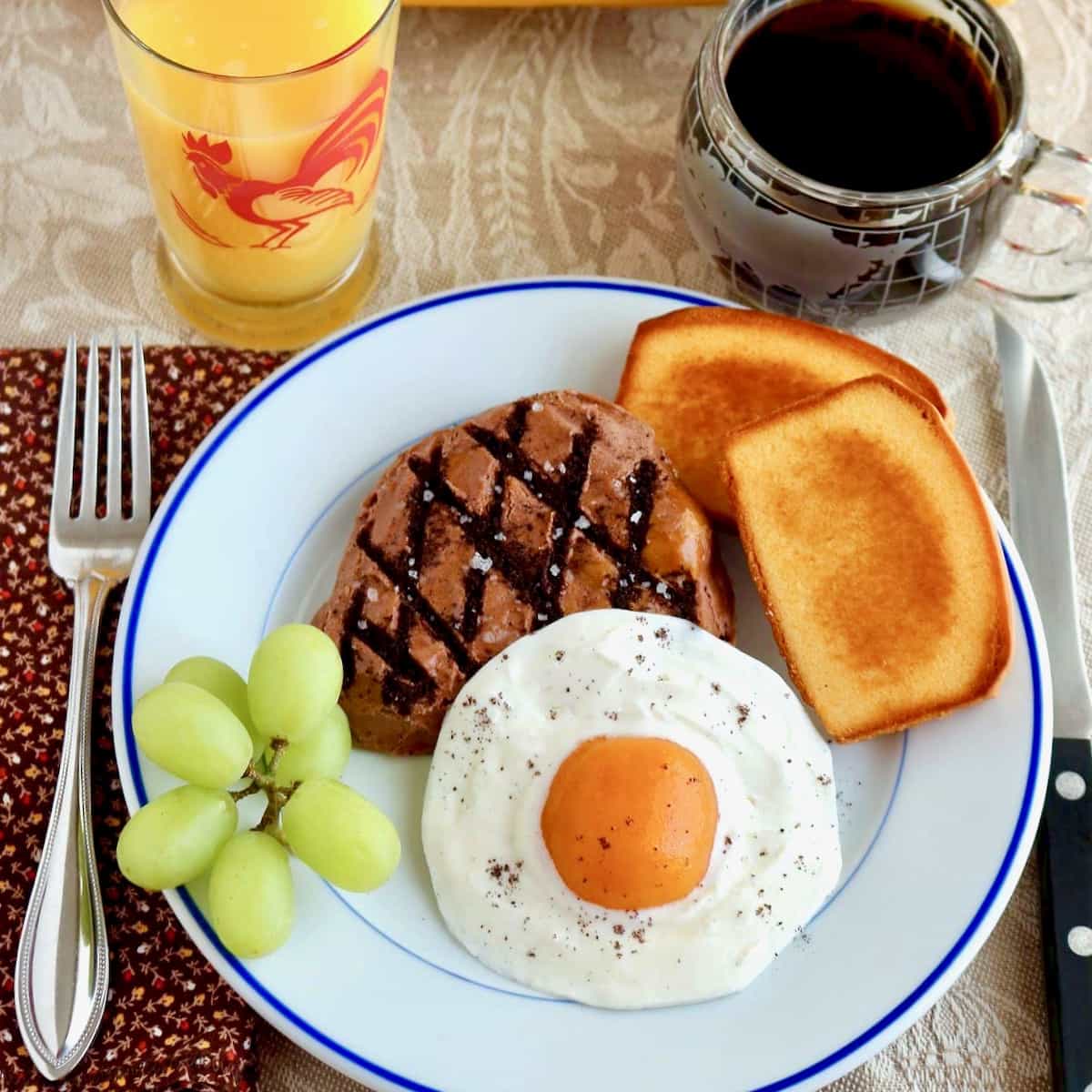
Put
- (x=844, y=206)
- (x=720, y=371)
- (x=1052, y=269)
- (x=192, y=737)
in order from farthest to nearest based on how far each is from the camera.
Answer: (x=1052, y=269)
(x=720, y=371)
(x=844, y=206)
(x=192, y=737)

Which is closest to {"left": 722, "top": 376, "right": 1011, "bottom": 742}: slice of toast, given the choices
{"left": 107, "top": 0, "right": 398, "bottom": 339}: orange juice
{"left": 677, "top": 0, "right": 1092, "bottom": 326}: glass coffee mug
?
{"left": 677, "top": 0, "right": 1092, "bottom": 326}: glass coffee mug

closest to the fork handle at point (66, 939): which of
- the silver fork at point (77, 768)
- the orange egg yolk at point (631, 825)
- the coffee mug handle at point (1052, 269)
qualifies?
the silver fork at point (77, 768)

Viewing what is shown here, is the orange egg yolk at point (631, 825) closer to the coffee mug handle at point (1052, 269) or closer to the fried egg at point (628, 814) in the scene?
the fried egg at point (628, 814)

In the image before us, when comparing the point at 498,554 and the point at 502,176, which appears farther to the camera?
the point at 502,176

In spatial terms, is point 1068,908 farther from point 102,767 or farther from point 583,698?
point 102,767

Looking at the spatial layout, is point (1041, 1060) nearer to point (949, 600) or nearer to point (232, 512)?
point (949, 600)

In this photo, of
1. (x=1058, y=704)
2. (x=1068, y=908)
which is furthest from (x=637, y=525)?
(x=1068, y=908)

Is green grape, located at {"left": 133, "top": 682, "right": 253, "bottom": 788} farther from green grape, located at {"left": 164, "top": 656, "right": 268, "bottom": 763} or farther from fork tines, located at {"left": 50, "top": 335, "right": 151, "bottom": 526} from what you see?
fork tines, located at {"left": 50, "top": 335, "right": 151, "bottom": 526}
